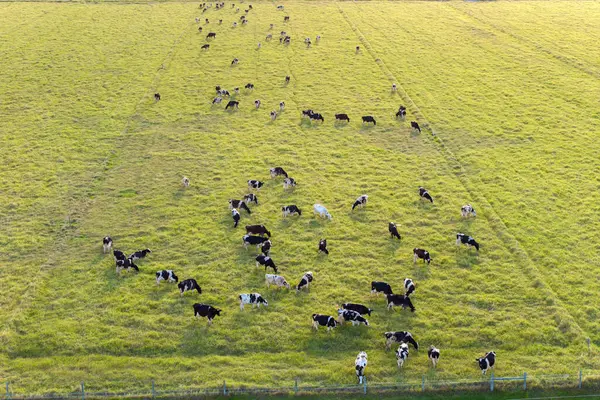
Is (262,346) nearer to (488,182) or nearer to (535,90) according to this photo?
(488,182)

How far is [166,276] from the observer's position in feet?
83.6

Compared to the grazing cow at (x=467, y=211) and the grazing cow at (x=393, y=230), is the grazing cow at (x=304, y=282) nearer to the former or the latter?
the grazing cow at (x=393, y=230)

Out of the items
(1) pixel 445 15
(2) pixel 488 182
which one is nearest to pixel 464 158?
(2) pixel 488 182

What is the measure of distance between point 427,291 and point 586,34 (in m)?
56.7

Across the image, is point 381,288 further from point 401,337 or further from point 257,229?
point 257,229

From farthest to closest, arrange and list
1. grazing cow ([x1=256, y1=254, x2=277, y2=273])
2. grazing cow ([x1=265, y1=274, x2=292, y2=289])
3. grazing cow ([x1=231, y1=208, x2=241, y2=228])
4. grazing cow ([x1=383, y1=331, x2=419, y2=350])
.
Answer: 1. grazing cow ([x1=231, y1=208, x2=241, y2=228])
2. grazing cow ([x1=256, y1=254, x2=277, y2=273])
3. grazing cow ([x1=265, y1=274, x2=292, y2=289])
4. grazing cow ([x1=383, y1=331, x2=419, y2=350])

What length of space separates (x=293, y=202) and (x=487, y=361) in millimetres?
14870

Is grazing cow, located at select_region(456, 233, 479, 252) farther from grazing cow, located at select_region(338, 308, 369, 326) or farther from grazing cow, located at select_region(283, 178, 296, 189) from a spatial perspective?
grazing cow, located at select_region(283, 178, 296, 189)

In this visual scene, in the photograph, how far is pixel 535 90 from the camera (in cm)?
4969

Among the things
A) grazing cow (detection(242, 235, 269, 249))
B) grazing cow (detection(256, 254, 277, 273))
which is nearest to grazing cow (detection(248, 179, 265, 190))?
grazing cow (detection(242, 235, 269, 249))

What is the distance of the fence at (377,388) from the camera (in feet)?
64.5

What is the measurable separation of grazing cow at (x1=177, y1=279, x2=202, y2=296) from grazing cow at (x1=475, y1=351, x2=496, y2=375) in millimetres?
11749

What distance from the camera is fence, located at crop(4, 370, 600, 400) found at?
1967 centimetres

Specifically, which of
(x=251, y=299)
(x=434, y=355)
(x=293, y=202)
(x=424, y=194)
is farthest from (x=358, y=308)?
(x=424, y=194)
